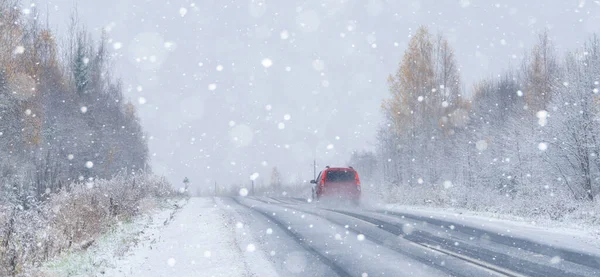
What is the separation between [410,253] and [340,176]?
1670 centimetres

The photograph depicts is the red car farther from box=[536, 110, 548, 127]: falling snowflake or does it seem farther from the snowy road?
the snowy road

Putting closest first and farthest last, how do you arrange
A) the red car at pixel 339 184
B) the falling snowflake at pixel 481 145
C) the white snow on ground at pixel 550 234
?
1. the white snow on ground at pixel 550 234
2. the red car at pixel 339 184
3. the falling snowflake at pixel 481 145

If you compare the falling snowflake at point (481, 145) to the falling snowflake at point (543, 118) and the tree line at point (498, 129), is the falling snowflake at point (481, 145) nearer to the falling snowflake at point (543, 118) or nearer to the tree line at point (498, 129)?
the tree line at point (498, 129)

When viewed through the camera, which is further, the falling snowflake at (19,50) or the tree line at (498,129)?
the falling snowflake at (19,50)

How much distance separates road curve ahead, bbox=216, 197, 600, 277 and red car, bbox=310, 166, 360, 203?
10.7 meters

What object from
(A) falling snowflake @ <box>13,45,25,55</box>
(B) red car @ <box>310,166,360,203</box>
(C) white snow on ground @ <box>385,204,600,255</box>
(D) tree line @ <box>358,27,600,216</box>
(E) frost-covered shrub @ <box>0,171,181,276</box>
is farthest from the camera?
(A) falling snowflake @ <box>13,45,25,55</box>

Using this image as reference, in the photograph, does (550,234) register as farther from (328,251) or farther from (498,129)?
(498,129)

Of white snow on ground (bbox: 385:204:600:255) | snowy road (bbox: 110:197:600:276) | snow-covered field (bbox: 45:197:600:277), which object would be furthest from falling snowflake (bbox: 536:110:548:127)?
snowy road (bbox: 110:197:600:276)

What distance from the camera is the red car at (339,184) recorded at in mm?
26516

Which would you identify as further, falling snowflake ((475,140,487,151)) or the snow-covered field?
falling snowflake ((475,140,487,151))

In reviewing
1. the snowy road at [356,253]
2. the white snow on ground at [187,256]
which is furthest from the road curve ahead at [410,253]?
the white snow on ground at [187,256]

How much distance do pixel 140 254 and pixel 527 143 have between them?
58.6ft

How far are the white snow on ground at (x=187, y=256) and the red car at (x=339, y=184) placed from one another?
12344mm

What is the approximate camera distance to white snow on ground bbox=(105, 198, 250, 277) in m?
8.51
